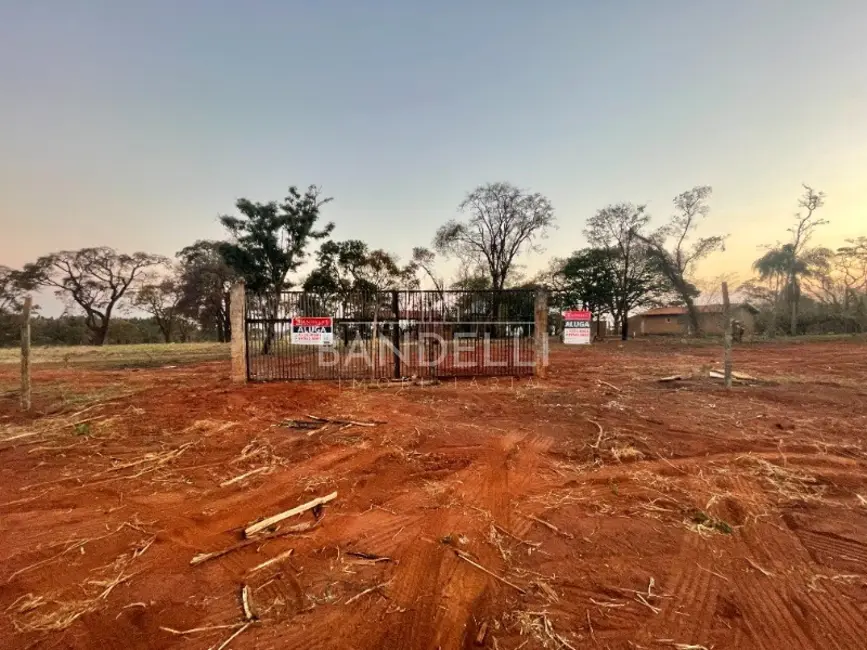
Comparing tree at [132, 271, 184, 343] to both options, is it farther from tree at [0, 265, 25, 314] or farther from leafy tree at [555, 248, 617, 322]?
leafy tree at [555, 248, 617, 322]

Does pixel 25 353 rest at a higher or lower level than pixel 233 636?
higher

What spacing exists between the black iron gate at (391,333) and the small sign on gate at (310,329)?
2cm

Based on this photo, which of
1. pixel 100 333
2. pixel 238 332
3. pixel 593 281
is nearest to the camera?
pixel 238 332

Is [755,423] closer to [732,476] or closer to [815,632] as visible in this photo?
[732,476]

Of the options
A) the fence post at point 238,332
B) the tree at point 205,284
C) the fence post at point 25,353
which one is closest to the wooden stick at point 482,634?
the fence post at point 25,353

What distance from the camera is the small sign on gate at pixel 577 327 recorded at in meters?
11.1

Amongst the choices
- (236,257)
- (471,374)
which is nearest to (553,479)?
(471,374)

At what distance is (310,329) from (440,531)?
7835mm

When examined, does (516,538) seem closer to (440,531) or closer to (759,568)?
(440,531)

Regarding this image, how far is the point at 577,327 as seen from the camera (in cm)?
1120

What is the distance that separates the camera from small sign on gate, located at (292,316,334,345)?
10.4 meters

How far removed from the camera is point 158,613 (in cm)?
246

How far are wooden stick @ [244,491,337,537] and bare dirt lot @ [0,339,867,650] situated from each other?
143 millimetres

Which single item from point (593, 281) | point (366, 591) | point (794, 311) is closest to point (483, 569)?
point (366, 591)
